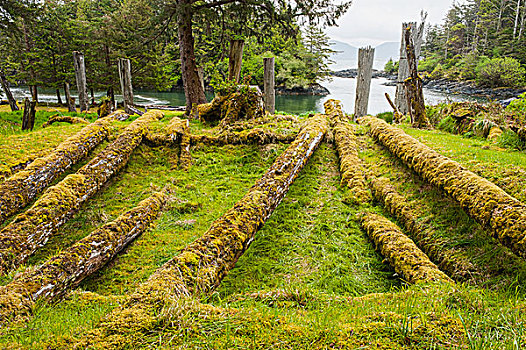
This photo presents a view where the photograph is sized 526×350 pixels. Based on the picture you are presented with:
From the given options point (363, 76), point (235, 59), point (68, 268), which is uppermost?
point (235, 59)

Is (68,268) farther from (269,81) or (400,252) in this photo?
(269,81)

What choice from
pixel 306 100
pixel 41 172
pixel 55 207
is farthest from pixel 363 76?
pixel 306 100

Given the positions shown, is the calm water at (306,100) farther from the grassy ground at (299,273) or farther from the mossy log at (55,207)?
the mossy log at (55,207)

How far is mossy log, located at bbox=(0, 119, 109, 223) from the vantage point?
16.0 ft

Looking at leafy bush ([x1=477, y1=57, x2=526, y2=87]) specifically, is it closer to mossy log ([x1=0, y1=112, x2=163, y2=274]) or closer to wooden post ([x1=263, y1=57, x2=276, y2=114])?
wooden post ([x1=263, y1=57, x2=276, y2=114])

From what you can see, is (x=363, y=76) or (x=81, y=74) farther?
(x=81, y=74)

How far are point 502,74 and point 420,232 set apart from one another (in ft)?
138

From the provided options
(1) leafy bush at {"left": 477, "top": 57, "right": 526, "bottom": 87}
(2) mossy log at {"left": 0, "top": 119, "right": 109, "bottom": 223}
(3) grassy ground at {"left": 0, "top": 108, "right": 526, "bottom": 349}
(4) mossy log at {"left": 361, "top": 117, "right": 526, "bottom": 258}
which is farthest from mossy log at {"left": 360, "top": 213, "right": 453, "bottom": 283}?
(1) leafy bush at {"left": 477, "top": 57, "right": 526, "bottom": 87}

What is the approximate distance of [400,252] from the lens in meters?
3.55

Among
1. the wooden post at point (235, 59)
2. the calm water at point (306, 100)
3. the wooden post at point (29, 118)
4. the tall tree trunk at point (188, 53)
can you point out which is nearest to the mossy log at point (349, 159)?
the wooden post at point (235, 59)

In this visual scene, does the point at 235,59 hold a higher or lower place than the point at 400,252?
higher

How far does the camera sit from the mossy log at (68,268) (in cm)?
291

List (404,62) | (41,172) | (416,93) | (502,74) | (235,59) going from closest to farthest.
A: (41,172)
(416,93)
(235,59)
(404,62)
(502,74)

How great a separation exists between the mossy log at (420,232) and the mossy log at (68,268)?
4010 mm
